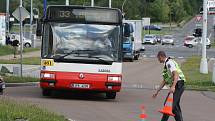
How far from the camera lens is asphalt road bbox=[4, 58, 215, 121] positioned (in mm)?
15531

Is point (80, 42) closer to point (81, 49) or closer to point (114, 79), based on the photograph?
point (81, 49)

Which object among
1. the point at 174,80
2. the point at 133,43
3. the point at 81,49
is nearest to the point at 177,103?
the point at 174,80

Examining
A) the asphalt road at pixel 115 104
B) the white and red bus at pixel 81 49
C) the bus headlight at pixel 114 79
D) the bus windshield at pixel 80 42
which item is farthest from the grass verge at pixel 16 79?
the bus headlight at pixel 114 79

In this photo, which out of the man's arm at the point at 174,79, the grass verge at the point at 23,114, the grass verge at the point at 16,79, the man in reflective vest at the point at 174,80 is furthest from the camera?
the grass verge at the point at 16,79

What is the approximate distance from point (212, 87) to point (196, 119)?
10.7 metres

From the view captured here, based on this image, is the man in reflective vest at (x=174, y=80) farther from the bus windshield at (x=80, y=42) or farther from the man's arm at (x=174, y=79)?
the bus windshield at (x=80, y=42)

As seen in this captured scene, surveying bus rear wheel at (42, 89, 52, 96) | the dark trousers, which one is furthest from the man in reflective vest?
bus rear wheel at (42, 89, 52, 96)

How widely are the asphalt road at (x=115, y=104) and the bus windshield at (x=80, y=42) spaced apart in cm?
142

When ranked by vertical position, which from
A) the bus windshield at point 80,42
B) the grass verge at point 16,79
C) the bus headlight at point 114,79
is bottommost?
the grass verge at point 16,79

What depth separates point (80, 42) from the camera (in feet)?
61.6

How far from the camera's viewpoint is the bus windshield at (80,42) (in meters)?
18.6

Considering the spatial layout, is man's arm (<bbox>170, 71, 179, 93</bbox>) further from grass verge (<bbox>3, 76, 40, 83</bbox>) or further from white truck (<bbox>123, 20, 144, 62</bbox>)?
white truck (<bbox>123, 20, 144, 62</bbox>)

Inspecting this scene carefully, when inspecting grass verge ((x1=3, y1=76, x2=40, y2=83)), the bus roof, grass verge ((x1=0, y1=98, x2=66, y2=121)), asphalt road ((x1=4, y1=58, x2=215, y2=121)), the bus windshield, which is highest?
the bus roof

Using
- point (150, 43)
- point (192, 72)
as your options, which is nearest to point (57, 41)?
point (192, 72)
